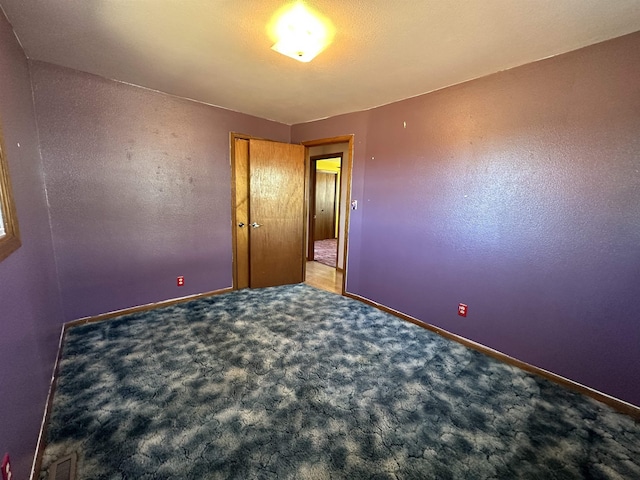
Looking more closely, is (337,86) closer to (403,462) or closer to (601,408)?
(403,462)

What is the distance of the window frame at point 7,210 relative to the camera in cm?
121

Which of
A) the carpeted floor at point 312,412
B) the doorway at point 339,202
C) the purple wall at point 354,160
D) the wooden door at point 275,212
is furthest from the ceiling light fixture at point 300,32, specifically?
the carpeted floor at point 312,412

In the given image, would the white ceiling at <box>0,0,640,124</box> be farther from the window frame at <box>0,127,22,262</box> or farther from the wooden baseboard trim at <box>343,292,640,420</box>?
the wooden baseboard trim at <box>343,292,640,420</box>

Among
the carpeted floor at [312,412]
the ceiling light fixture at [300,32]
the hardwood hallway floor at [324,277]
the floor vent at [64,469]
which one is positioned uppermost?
the ceiling light fixture at [300,32]

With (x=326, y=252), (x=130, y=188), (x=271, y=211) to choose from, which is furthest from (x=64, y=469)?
(x=326, y=252)

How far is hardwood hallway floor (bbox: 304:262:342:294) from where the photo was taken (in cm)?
402

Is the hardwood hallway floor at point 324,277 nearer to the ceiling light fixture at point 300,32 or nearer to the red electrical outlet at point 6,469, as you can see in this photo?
the ceiling light fixture at point 300,32

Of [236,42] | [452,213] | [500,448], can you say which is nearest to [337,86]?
[236,42]

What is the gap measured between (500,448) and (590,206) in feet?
5.33

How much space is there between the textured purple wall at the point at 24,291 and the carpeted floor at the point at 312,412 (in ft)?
0.98

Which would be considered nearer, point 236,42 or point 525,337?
point 236,42

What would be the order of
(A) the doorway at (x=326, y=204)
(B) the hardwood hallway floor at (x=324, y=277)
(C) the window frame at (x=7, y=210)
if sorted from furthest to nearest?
(A) the doorway at (x=326, y=204) < (B) the hardwood hallway floor at (x=324, y=277) < (C) the window frame at (x=7, y=210)

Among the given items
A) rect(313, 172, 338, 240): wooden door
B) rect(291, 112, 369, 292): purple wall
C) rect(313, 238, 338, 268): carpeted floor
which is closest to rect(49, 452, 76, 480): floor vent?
rect(291, 112, 369, 292): purple wall

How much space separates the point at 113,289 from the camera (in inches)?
109
